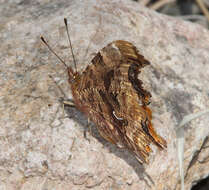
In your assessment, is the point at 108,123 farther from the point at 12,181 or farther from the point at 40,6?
the point at 40,6

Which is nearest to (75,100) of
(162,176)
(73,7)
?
(162,176)

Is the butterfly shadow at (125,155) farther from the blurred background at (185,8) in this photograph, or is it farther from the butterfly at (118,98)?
the blurred background at (185,8)

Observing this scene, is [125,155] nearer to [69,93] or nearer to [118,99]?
[118,99]

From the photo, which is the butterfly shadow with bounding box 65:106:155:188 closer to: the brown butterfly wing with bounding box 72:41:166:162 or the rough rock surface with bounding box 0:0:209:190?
the rough rock surface with bounding box 0:0:209:190

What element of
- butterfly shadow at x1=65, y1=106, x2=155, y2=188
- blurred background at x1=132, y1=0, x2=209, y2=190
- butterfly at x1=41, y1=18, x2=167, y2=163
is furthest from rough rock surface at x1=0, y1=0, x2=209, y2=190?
blurred background at x1=132, y1=0, x2=209, y2=190

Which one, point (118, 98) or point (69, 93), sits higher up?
point (118, 98)

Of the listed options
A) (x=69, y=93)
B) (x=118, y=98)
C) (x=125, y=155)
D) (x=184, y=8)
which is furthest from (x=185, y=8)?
(x=125, y=155)
